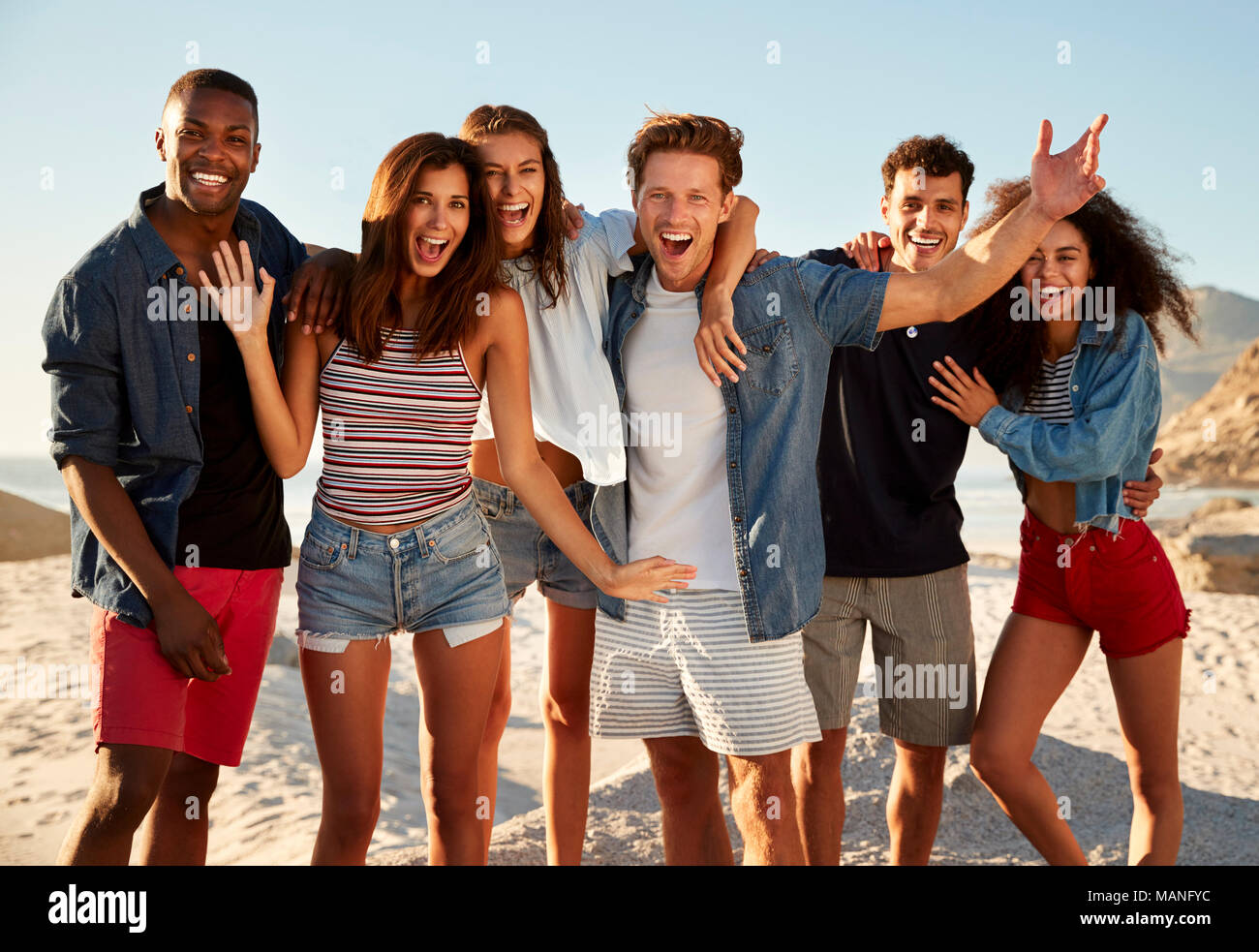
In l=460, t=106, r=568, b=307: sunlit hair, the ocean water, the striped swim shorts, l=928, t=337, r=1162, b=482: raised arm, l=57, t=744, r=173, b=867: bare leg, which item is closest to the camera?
l=57, t=744, r=173, b=867: bare leg

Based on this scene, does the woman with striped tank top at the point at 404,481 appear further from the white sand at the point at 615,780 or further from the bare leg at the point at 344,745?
the white sand at the point at 615,780

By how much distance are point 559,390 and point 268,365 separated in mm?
889

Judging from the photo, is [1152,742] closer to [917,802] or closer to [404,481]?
[917,802]

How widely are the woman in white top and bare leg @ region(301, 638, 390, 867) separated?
2.09ft

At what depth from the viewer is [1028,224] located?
8.98 ft

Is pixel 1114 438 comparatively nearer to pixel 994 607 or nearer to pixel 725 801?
pixel 725 801

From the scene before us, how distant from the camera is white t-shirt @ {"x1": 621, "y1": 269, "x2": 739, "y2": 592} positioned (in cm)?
303

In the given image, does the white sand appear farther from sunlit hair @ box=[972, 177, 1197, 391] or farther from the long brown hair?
the long brown hair

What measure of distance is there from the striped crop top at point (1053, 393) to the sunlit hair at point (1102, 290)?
1.7 inches

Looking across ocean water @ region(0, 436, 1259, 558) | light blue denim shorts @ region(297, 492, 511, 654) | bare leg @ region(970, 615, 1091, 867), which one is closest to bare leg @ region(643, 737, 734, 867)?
light blue denim shorts @ region(297, 492, 511, 654)

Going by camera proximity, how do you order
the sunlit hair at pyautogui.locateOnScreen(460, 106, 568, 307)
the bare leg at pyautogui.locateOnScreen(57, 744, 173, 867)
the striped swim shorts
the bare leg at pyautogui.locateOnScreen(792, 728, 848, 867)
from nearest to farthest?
the bare leg at pyautogui.locateOnScreen(57, 744, 173, 867) < the striped swim shorts < the sunlit hair at pyautogui.locateOnScreen(460, 106, 568, 307) < the bare leg at pyautogui.locateOnScreen(792, 728, 848, 867)
